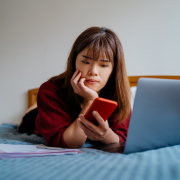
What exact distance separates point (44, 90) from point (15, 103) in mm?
1382

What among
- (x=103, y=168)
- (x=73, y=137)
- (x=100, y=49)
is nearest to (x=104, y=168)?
(x=103, y=168)

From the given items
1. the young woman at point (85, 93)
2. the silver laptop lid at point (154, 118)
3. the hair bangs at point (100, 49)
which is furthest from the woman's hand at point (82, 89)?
the silver laptop lid at point (154, 118)

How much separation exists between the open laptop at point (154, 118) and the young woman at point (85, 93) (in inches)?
5.9

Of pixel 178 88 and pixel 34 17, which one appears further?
pixel 34 17

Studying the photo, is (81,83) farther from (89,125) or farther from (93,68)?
(89,125)

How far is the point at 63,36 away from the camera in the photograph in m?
1.86

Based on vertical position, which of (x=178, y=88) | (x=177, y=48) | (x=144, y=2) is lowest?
(x=178, y=88)

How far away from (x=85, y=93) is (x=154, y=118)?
1.12ft

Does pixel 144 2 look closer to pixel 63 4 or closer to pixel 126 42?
pixel 126 42

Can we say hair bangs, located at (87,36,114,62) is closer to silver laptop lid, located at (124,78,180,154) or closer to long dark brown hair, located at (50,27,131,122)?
long dark brown hair, located at (50,27,131,122)

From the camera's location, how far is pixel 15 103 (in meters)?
2.02

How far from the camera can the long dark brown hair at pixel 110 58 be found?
2.41ft

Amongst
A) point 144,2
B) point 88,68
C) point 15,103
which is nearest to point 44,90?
point 88,68

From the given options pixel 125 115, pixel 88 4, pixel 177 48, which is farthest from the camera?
pixel 88 4
